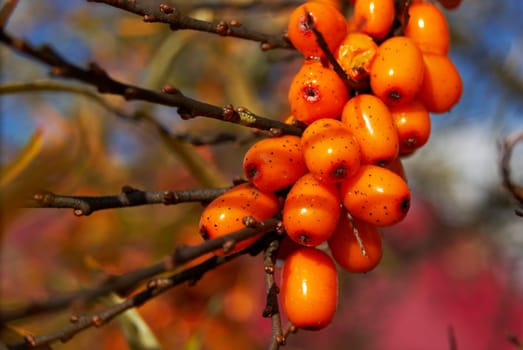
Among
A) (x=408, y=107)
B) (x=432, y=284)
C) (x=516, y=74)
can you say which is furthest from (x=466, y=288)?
(x=408, y=107)

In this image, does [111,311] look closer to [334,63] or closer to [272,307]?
[272,307]

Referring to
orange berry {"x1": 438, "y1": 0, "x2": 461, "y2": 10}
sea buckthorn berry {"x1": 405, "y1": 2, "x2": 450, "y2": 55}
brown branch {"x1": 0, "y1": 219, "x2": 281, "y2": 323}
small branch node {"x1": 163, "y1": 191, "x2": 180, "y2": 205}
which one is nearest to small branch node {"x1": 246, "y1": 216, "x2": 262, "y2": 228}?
brown branch {"x1": 0, "y1": 219, "x2": 281, "y2": 323}

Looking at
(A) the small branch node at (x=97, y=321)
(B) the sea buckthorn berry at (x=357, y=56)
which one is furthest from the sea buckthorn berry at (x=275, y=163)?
(A) the small branch node at (x=97, y=321)

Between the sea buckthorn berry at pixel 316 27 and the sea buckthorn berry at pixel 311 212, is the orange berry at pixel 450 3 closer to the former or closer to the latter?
the sea buckthorn berry at pixel 316 27

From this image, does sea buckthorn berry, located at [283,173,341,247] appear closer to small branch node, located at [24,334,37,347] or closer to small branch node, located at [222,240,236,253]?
small branch node, located at [222,240,236,253]

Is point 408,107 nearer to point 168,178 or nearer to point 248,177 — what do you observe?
point 248,177

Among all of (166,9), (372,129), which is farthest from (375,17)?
(166,9)
